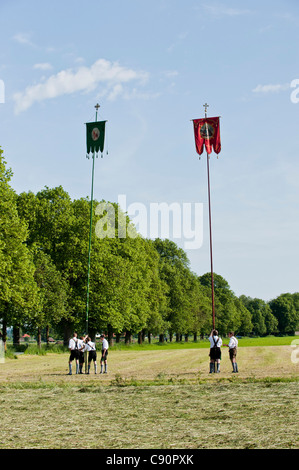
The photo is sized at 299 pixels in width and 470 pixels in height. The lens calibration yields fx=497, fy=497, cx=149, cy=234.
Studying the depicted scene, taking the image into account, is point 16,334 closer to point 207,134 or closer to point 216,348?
point 216,348

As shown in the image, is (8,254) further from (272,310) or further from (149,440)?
(272,310)

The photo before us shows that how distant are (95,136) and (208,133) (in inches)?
312

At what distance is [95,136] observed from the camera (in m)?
34.1

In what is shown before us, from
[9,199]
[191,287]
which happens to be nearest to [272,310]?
[191,287]

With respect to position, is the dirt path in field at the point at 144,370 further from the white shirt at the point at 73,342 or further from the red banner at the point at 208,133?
the red banner at the point at 208,133

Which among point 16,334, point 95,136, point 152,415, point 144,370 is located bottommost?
point 144,370

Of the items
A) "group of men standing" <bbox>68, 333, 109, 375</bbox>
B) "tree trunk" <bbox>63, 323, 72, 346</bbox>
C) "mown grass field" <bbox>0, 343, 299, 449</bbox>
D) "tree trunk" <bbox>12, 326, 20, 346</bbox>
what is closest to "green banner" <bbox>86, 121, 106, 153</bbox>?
"group of men standing" <bbox>68, 333, 109, 375</bbox>

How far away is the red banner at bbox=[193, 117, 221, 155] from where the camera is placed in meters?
34.9

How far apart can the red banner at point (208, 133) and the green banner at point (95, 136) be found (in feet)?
21.8

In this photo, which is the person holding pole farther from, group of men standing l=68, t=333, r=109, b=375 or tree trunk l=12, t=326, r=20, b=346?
tree trunk l=12, t=326, r=20, b=346

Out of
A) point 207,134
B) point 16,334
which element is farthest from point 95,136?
point 16,334

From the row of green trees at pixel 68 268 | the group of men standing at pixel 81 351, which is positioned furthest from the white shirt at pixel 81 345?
the row of green trees at pixel 68 268

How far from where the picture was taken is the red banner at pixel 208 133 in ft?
115
